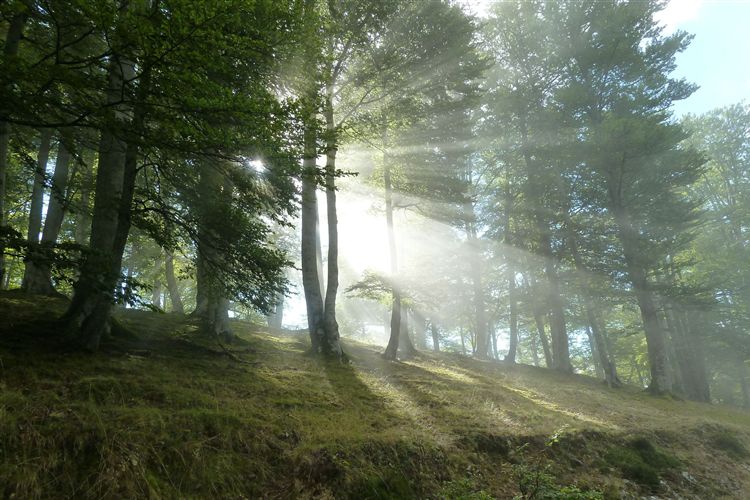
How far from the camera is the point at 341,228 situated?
19.5m

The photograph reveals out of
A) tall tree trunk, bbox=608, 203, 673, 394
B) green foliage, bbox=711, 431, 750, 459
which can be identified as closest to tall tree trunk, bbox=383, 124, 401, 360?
green foliage, bbox=711, 431, 750, 459

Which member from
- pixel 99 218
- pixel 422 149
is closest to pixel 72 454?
pixel 99 218

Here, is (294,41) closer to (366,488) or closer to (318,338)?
(366,488)

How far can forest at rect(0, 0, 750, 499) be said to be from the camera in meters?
3.68

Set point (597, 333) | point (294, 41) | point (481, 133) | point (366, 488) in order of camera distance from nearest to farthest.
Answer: point (366, 488) → point (294, 41) → point (597, 333) → point (481, 133)

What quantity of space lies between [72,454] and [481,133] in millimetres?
19502

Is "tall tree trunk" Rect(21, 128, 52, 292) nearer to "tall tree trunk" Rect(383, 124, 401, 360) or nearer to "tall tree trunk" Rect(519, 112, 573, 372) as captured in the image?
"tall tree trunk" Rect(383, 124, 401, 360)

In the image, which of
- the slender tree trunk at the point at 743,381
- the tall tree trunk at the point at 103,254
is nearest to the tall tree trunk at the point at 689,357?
the slender tree trunk at the point at 743,381

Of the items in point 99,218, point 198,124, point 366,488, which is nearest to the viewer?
point 366,488

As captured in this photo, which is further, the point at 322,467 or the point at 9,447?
the point at 322,467

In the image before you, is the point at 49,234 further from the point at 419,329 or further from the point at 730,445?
the point at 419,329

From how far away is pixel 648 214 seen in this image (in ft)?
54.1

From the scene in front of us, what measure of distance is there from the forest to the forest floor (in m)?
0.04

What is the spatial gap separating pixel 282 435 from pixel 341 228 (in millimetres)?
15520
